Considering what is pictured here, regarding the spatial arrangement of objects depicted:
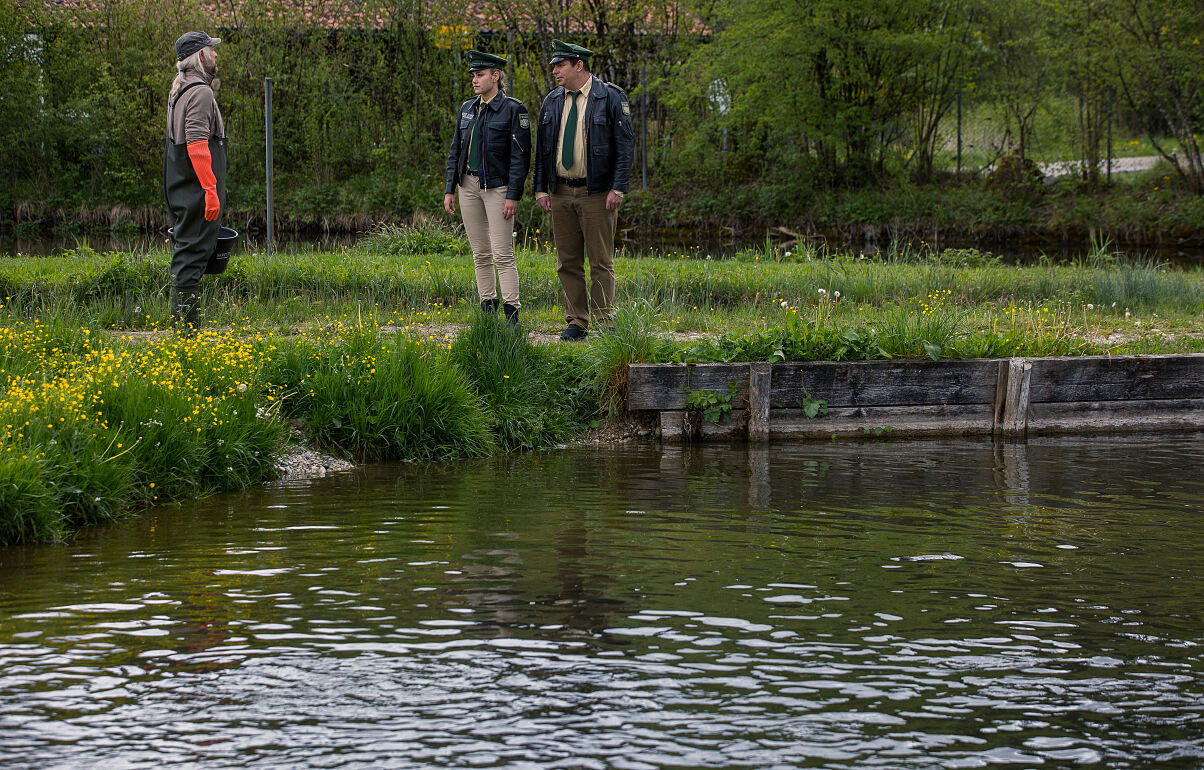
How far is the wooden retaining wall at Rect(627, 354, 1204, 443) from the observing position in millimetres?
8977

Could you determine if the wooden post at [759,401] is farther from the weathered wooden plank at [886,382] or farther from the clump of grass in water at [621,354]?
the clump of grass in water at [621,354]

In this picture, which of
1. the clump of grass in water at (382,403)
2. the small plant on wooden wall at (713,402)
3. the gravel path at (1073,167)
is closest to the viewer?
the clump of grass in water at (382,403)

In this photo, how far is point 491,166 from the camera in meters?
9.46

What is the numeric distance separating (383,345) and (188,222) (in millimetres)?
1770

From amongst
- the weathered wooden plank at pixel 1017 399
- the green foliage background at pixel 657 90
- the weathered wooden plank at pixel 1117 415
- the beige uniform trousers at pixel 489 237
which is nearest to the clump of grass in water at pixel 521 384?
the beige uniform trousers at pixel 489 237

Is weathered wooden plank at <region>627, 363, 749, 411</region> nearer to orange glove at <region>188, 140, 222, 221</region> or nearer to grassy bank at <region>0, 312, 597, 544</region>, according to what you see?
grassy bank at <region>0, 312, 597, 544</region>

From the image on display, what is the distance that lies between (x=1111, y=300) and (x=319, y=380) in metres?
8.10

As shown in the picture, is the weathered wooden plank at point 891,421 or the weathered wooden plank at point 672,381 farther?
the weathered wooden plank at point 891,421

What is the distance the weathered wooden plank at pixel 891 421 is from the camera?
9.17 meters

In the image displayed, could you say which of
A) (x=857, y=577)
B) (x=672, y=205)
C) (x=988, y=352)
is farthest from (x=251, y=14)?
(x=857, y=577)

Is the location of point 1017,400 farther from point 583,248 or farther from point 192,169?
point 192,169

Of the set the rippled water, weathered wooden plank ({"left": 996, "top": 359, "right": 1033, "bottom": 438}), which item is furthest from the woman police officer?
weathered wooden plank ({"left": 996, "top": 359, "right": 1033, "bottom": 438})

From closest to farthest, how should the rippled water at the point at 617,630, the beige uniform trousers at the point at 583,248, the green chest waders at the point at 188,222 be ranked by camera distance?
1. the rippled water at the point at 617,630
2. the green chest waders at the point at 188,222
3. the beige uniform trousers at the point at 583,248

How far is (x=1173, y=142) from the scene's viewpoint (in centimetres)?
2808
